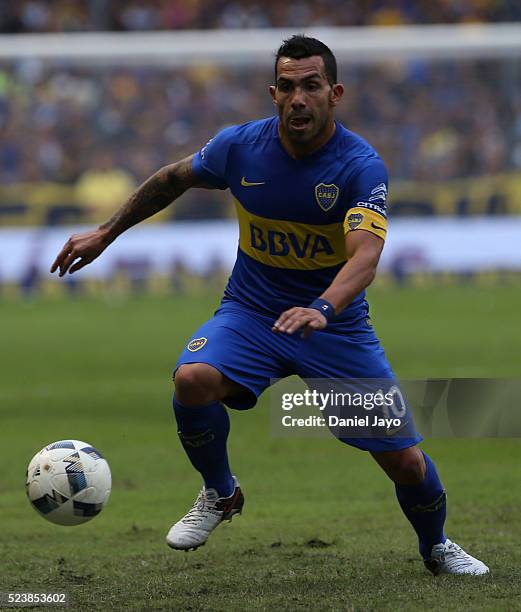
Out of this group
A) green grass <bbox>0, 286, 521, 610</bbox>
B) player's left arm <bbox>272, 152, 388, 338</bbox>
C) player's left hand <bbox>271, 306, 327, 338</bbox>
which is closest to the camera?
player's left hand <bbox>271, 306, 327, 338</bbox>

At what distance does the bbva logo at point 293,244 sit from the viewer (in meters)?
5.89

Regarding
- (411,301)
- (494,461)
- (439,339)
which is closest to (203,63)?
(411,301)

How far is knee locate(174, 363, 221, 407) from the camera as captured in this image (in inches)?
221

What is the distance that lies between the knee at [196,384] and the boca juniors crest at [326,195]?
0.88 meters

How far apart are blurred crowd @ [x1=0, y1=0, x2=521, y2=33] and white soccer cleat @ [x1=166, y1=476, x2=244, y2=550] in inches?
737

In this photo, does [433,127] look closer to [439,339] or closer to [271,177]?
[439,339]

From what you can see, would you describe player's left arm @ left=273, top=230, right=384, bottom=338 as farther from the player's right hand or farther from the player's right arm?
the player's right hand

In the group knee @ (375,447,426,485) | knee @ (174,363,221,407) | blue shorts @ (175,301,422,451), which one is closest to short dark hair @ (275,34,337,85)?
blue shorts @ (175,301,422,451)

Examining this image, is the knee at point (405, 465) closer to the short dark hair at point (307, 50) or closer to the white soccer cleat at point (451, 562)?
the white soccer cleat at point (451, 562)

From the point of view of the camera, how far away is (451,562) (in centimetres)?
589

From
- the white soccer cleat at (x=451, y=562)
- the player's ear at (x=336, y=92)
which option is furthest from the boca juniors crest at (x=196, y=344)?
the white soccer cleat at (x=451, y=562)

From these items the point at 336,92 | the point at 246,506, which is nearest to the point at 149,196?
the point at 336,92

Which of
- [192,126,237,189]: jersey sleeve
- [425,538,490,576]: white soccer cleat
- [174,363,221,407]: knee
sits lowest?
[425,538,490,576]: white soccer cleat

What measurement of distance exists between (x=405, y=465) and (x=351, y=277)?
38.1 inches
